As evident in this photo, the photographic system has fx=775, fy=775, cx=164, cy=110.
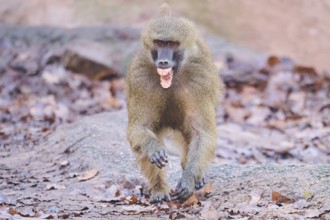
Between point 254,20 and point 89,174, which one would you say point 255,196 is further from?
point 254,20

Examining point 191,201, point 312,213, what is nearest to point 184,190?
point 191,201

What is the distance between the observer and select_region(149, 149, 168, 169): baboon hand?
6.77m

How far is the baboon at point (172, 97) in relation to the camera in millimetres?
6949

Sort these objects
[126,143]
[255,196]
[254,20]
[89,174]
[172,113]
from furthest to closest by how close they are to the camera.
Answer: [254,20] < [126,143] < [89,174] < [172,113] < [255,196]

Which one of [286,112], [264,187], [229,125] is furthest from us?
[286,112]

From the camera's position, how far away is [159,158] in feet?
22.2

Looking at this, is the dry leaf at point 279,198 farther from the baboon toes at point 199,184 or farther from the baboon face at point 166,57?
the baboon face at point 166,57

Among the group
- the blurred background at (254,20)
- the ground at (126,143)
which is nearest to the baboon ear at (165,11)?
the ground at (126,143)

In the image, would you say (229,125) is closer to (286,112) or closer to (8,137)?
(286,112)

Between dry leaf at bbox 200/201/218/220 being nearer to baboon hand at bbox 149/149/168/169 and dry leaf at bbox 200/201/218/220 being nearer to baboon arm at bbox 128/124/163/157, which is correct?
baboon hand at bbox 149/149/168/169

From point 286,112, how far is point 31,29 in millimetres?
6458

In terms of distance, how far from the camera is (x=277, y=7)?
55.6ft

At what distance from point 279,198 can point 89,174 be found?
2.34 meters

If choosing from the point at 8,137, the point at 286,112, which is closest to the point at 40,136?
the point at 8,137
